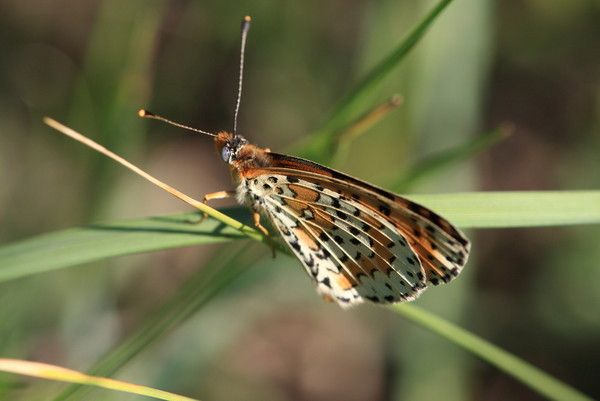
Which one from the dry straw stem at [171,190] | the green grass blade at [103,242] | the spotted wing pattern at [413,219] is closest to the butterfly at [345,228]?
the spotted wing pattern at [413,219]

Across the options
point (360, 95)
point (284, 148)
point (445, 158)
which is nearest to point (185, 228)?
point (360, 95)

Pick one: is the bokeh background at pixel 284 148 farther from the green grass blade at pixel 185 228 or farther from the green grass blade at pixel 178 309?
the green grass blade at pixel 185 228

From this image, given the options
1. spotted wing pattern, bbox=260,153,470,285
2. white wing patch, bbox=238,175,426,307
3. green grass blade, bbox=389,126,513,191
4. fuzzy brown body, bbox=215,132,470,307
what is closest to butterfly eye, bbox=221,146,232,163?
fuzzy brown body, bbox=215,132,470,307

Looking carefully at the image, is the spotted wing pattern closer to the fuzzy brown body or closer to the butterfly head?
the fuzzy brown body

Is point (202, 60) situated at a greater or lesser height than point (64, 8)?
lesser

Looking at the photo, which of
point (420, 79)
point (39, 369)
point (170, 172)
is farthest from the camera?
point (170, 172)

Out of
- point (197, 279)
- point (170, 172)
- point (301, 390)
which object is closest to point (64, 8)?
point (170, 172)

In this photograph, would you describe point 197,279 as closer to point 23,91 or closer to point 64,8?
point 23,91
